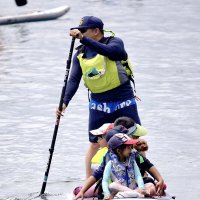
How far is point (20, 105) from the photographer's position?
65.7ft

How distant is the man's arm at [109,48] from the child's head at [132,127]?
0.78 meters

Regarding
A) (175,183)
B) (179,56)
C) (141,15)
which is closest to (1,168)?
(175,183)

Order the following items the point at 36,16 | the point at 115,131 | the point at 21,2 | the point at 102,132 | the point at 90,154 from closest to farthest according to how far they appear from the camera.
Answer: the point at 115,131 < the point at 102,132 < the point at 90,154 < the point at 36,16 < the point at 21,2

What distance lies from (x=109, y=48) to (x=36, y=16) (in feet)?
69.8

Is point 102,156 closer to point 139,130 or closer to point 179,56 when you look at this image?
point 139,130

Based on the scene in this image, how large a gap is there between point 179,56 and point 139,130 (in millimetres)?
14178

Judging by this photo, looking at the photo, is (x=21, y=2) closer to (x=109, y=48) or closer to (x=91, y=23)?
(x=91, y=23)

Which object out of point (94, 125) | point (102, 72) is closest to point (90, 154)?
point (94, 125)

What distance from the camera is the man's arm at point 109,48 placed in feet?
40.3

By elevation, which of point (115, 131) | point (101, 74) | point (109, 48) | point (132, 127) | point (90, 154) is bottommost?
point (90, 154)

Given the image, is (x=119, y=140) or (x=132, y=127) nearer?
(x=119, y=140)

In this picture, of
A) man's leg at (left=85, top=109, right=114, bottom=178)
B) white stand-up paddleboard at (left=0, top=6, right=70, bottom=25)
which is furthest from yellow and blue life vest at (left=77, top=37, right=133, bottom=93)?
white stand-up paddleboard at (left=0, top=6, right=70, bottom=25)

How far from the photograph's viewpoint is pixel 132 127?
39.2ft

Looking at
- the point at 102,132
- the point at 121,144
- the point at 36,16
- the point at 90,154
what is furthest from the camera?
the point at 36,16
